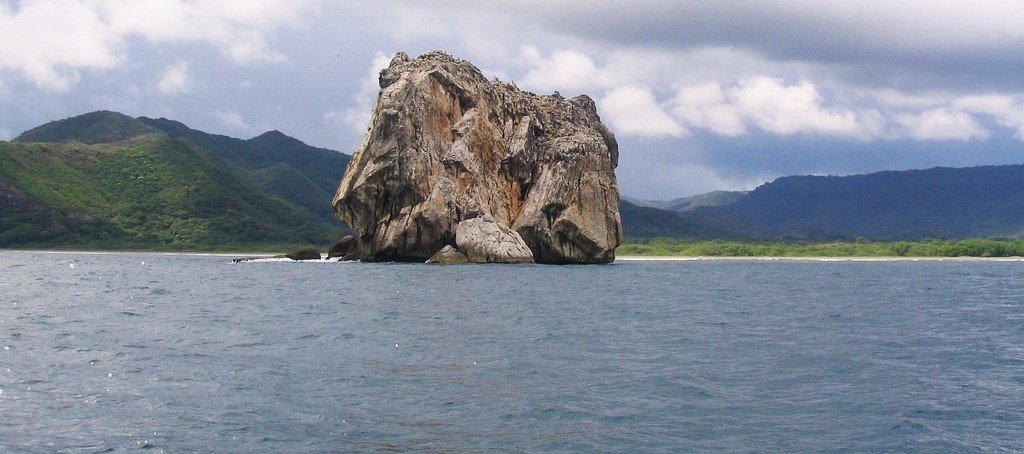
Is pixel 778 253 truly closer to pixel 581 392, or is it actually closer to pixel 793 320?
pixel 793 320

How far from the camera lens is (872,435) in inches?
818

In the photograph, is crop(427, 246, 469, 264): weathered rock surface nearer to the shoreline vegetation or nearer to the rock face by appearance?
the rock face

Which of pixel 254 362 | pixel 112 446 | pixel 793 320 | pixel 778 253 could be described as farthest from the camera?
pixel 778 253

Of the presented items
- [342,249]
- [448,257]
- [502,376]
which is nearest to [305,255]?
[342,249]

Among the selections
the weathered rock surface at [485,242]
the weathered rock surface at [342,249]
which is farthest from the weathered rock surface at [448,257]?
the weathered rock surface at [342,249]

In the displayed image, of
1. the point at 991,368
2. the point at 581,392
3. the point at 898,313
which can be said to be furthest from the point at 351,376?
the point at 898,313

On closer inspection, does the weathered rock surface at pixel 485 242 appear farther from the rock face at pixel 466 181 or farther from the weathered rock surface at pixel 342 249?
the weathered rock surface at pixel 342 249

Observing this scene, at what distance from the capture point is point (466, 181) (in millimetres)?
116062

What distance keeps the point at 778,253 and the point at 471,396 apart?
172022 millimetres

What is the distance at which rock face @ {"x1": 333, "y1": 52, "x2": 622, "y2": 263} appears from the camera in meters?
112

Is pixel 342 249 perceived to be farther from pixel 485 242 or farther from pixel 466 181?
pixel 485 242

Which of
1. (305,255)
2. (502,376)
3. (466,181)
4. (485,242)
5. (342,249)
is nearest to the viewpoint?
(502,376)

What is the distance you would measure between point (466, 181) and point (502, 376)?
89153mm

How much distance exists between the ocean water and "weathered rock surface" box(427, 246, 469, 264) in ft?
167
